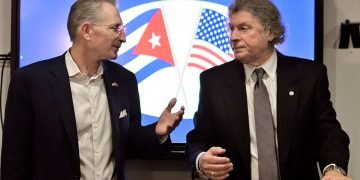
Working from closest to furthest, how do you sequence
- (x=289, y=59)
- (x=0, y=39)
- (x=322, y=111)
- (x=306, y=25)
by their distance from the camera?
(x=322, y=111), (x=289, y=59), (x=306, y=25), (x=0, y=39)

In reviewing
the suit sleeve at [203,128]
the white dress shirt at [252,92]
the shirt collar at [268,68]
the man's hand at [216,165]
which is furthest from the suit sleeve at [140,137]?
the shirt collar at [268,68]

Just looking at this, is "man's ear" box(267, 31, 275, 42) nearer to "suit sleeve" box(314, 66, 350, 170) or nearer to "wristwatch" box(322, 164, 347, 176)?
"suit sleeve" box(314, 66, 350, 170)

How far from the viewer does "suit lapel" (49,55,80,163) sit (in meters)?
1.80

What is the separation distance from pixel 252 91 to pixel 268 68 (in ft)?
0.39

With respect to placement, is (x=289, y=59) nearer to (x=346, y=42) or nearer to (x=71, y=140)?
(x=346, y=42)

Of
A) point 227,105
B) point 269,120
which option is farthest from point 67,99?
point 269,120

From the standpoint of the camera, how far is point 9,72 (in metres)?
2.76

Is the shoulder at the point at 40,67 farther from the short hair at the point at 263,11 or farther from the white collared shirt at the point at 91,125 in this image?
the short hair at the point at 263,11

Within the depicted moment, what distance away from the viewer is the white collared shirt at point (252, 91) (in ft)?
5.89

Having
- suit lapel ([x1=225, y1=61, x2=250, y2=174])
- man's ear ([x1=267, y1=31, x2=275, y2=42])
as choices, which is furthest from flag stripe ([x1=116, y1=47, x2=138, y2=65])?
man's ear ([x1=267, y1=31, x2=275, y2=42])

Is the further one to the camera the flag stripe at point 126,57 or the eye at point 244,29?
the flag stripe at point 126,57

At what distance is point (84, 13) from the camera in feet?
6.21

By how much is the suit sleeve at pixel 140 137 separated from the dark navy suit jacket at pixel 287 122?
142 mm

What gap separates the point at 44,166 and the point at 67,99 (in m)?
0.29
